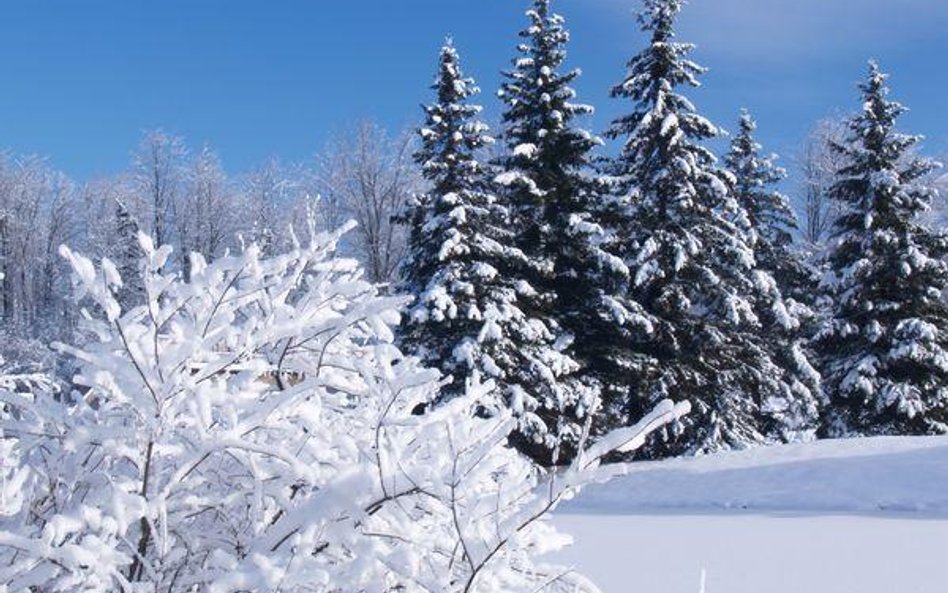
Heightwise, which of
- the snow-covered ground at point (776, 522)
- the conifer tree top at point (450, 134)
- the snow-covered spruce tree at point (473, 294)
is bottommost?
the snow-covered ground at point (776, 522)

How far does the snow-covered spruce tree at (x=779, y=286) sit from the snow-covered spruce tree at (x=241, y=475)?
16428 mm

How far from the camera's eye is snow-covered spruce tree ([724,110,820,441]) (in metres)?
17.6

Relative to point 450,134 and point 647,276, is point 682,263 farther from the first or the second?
point 450,134

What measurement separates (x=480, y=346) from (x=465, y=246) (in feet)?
5.64

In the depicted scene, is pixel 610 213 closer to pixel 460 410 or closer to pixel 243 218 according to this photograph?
pixel 460 410

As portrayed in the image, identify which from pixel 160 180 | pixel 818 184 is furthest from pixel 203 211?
pixel 818 184

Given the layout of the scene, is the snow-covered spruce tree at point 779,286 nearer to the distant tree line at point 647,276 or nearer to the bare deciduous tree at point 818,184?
the distant tree line at point 647,276

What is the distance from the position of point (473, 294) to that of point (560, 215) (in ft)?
10.4

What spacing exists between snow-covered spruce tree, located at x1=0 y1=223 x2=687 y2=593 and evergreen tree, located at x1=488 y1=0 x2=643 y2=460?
13091mm

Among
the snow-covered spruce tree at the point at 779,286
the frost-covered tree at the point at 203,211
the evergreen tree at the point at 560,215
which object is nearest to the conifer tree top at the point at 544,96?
the evergreen tree at the point at 560,215

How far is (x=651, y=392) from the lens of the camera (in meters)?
15.5

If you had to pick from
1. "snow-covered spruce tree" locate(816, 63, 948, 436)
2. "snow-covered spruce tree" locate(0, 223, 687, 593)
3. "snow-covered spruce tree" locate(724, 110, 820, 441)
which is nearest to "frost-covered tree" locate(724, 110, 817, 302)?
"snow-covered spruce tree" locate(724, 110, 820, 441)

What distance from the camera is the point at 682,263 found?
15.7m

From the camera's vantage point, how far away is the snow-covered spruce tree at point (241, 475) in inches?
69.9
